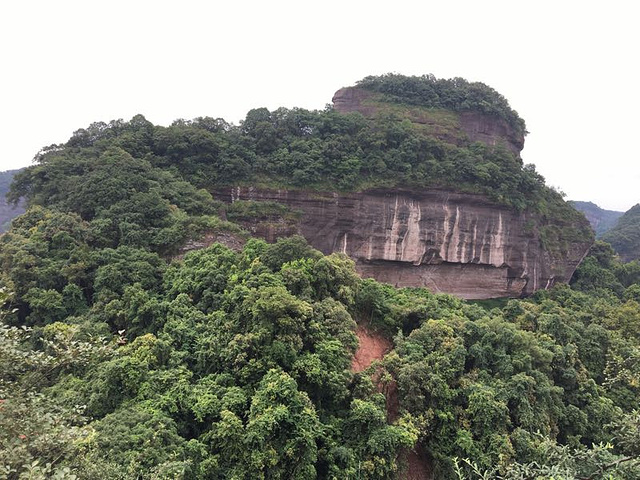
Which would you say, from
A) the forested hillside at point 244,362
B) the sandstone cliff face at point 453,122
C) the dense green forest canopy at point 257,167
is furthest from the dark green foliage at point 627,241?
the forested hillside at point 244,362

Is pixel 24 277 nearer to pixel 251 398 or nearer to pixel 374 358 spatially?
pixel 251 398

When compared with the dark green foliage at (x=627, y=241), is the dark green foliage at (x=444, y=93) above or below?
above

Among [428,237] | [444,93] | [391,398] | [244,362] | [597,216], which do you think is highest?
[444,93]

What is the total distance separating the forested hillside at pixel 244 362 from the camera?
658 cm

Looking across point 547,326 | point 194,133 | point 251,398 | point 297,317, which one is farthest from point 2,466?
point 194,133

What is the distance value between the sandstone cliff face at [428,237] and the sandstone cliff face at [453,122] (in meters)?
6.56

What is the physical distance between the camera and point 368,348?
13.8 m

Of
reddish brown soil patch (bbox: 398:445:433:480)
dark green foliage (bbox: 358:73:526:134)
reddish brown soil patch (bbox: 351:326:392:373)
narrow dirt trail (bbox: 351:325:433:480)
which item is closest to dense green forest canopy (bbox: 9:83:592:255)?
dark green foliage (bbox: 358:73:526:134)

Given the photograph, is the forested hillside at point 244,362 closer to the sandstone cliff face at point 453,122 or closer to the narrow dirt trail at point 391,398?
the narrow dirt trail at point 391,398

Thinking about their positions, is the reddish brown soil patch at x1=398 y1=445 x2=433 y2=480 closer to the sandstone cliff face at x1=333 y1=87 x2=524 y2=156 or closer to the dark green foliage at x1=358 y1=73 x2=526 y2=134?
the sandstone cliff face at x1=333 y1=87 x2=524 y2=156

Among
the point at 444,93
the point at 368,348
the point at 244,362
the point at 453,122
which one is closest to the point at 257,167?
the point at 368,348

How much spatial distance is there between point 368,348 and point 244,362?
17.3 ft

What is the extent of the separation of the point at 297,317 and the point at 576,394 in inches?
410

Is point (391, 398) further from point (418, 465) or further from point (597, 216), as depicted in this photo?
point (597, 216)
